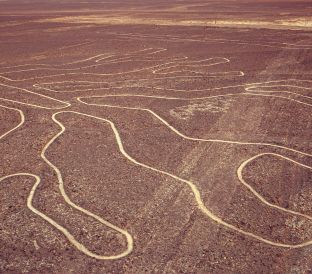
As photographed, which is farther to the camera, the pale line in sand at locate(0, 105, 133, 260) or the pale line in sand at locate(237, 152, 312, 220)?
the pale line in sand at locate(237, 152, 312, 220)

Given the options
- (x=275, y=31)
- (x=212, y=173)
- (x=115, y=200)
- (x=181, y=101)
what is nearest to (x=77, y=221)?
(x=115, y=200)

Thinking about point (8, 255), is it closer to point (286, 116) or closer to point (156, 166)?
point (156, 166)

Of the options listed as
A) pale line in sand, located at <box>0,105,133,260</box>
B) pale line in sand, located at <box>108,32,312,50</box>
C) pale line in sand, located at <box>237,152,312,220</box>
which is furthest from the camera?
pale line in sand, located at <box>108,32,312,50</box>

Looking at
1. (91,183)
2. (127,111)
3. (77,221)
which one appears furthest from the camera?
(127,111)

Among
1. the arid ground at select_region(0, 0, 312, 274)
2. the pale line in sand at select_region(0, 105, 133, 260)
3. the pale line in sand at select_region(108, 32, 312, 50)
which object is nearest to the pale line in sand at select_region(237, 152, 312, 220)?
the arid ground at select_region(0, 0, 312, 274)

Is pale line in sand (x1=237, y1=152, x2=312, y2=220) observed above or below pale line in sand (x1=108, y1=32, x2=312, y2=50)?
above

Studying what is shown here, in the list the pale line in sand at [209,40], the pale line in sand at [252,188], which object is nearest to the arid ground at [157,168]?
the pale line in sand at [252,188]

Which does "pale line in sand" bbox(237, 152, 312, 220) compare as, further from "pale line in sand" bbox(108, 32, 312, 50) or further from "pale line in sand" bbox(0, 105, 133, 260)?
"pale line in sand" bbox(108, 32, 312, 50)

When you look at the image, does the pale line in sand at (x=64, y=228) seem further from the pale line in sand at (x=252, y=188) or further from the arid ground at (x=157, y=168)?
the pale line in sand at (x=252, y=188)
